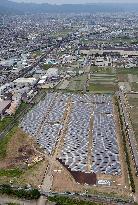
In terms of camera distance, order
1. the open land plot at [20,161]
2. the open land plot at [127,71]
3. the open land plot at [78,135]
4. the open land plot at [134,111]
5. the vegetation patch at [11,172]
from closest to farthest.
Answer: the open land plot at [20,161]
the vegetation patch at [11,172]
the open land plot at [78,135]
the open land plot at [134,111]
the open land plot at [127,71]

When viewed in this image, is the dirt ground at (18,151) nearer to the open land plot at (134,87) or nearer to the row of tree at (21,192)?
the row of tree at (21,192)

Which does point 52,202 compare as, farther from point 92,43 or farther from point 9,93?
point 92,43

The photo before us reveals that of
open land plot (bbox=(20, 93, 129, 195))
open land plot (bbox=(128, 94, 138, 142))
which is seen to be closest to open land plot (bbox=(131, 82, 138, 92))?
open land plot (bbox=(128, 94, 138, 142))

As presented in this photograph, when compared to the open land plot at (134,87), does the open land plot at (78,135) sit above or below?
above

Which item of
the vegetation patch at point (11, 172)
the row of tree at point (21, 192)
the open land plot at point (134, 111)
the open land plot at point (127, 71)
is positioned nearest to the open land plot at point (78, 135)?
the row of tree at point (21, 192)

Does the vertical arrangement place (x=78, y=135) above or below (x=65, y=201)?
below

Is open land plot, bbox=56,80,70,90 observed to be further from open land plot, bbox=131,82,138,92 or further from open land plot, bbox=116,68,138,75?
open land plot, bbox=116,68,138,75

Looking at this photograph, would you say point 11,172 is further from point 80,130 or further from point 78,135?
point 80,130

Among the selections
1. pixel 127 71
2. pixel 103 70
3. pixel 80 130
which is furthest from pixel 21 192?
pixel 127 71

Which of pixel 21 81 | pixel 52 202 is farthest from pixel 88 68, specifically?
pixel 52 202
